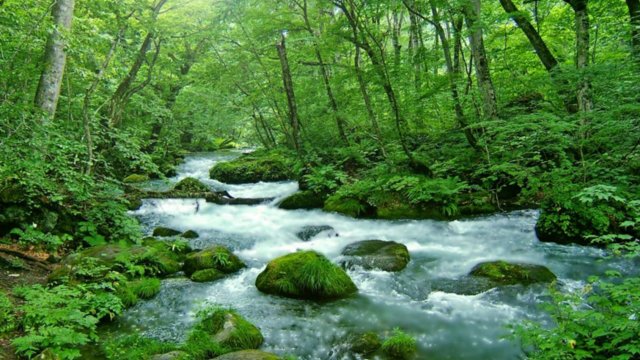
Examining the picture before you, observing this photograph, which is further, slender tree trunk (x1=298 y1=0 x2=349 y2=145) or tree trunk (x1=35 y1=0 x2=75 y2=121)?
slender tree trunk (x1=298 y1=0 x2=349 y2=145)

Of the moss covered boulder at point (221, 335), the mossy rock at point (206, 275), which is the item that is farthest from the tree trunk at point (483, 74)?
the moss covered boulder at point (221, 335)

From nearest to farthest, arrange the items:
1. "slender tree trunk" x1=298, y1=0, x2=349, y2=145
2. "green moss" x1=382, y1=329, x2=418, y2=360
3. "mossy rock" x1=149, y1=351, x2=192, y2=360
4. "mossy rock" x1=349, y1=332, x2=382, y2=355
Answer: "mossy rock" x1=149, y1=351, x2=192, y2=360 < "green moss" x1=382, y1=329, x2=418, y2=360 < "mossy rock" x1=349, y1=332, x2=382, y2=355 < "slender tree trunk" x1=298, y1=0, x2=349, y2=145

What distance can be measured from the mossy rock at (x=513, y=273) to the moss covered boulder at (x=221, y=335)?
4026 mm

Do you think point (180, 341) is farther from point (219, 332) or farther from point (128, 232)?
point (128, 232)

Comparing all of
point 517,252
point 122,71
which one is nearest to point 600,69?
point 517,252

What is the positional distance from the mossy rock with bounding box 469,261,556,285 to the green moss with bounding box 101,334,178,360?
507 centimetres

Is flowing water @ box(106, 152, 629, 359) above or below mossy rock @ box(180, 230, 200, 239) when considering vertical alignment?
below

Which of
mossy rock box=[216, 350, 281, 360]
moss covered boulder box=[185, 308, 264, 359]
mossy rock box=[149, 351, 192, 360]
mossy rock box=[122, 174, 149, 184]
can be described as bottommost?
moss covered boulder box=[185, 308, 264, 359]

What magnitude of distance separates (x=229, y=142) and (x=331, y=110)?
18121 mm

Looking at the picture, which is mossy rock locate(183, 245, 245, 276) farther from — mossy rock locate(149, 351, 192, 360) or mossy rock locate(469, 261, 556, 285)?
mossy rock locate(469, 261, 556, 285)

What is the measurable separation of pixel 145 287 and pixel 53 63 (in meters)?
4.82

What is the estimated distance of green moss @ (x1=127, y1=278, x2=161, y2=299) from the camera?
623 cm

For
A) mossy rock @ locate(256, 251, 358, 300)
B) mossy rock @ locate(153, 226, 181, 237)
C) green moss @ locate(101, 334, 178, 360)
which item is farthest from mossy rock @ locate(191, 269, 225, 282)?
mossy rock @ locate(153, 226, 181, 237)

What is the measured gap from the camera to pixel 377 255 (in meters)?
7.66
